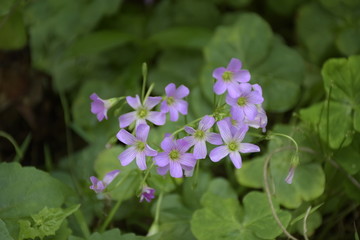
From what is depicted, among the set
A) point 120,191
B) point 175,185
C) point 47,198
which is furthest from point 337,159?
point 47,198

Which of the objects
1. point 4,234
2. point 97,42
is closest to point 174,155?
point 4,234

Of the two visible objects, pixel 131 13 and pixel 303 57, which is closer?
pixel 303 57

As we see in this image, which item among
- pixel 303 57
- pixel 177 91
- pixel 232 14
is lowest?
pixel 303 57

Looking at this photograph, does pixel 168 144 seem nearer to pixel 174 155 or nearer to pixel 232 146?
pixel 174 155

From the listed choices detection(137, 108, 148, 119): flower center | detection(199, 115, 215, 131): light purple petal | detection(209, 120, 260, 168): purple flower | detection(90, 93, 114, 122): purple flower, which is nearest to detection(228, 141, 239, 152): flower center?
detection(209, 120, 260, 168): purple flower

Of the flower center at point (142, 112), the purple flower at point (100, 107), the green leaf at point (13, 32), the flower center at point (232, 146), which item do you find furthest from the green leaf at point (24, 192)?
the green leaf at point (13, 32)

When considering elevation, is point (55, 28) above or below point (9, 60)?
above

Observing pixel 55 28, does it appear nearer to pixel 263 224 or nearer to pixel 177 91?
pixel 177 91

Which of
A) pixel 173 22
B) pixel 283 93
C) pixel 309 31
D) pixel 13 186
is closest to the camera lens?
pixel 13 186
